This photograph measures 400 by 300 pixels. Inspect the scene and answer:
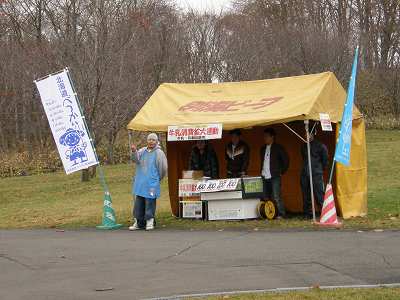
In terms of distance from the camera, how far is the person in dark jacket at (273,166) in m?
14.3

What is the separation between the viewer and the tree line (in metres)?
29.8

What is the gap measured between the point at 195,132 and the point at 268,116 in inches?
55.4

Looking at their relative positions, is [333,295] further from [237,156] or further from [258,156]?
[258,156]

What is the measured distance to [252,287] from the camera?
8.02m

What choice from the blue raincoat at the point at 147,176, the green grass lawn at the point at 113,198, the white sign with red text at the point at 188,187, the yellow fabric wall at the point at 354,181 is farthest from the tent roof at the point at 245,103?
the green grass lawn at the point at 113,198

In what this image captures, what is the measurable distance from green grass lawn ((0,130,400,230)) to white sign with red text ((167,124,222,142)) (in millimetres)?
1682

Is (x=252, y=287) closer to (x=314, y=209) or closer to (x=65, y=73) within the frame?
(x=314, y=209)

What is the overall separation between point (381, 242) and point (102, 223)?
247 inches

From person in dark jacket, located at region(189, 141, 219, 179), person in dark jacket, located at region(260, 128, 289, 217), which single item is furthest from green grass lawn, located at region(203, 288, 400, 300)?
person in dark jacket, located at region(189, 141, 219, 179)

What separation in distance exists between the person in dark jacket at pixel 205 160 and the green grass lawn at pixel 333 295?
→ 7536 mm

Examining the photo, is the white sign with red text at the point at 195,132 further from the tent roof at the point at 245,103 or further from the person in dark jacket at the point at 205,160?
the person in dark jacket at the point at 205,160

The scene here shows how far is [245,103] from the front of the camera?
14.6 m

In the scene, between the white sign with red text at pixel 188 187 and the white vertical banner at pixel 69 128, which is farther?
the white sign with red text at pixel 188 187

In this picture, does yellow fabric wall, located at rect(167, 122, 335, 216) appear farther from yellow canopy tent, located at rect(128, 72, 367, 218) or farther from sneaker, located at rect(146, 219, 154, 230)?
sneaker, located at rect(146, 219, 154, 230)
